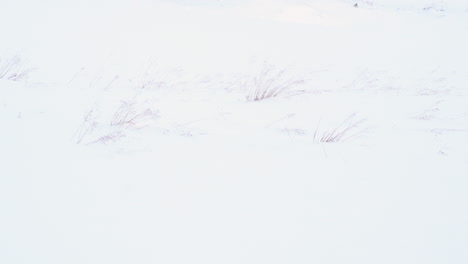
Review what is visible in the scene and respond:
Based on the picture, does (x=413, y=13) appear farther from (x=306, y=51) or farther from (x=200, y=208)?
(x=200, y=208)

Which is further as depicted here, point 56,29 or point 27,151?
point 56,29

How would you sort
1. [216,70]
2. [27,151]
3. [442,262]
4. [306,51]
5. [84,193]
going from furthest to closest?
[306,51], [216,70], [27,151], [84,193], [442,262]

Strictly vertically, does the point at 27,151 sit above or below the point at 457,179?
above

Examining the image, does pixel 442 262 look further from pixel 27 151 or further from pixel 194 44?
pixel 194 44

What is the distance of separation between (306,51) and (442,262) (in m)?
6.86

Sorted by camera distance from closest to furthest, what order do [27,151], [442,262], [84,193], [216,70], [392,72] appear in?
[442,262], [84,193], [27,151], [216,70], [392,72]

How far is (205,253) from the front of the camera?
3.86 ft

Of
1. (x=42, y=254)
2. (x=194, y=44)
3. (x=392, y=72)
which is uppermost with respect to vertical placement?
(x=42, y=254)

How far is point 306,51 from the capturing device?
7.68 m

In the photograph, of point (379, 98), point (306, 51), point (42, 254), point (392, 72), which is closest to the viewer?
point (42, 254)

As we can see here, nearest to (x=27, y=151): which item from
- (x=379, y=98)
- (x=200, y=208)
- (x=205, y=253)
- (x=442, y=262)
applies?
(x=200, y=208)

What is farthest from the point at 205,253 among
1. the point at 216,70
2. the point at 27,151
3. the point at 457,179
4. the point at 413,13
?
the point at 413,13

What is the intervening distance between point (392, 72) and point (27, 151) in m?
6.26

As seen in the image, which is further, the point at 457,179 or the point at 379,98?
the point at 379,98
